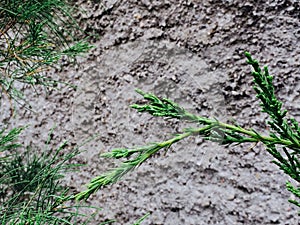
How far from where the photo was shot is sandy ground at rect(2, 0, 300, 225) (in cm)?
114

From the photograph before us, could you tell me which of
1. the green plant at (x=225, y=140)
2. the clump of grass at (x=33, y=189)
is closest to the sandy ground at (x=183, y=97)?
the clump of grass at (x=33, y=189)

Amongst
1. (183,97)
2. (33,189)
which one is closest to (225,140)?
(33,189)

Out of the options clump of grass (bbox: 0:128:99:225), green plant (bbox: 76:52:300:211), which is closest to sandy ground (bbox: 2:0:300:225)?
clump of grass (bbox: 0:128:99:225)

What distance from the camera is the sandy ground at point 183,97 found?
1136 mm

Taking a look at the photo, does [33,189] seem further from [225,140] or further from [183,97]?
[225,140]

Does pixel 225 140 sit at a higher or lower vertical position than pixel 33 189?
higher

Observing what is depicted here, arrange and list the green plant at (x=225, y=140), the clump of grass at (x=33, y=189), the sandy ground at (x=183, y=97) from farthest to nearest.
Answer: the sandy ground at (x=183, y=97) → the clump of grass at (x=33, y=189) → the green plant at (x=225, y=140)

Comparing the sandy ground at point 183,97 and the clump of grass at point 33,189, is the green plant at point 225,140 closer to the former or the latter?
the clump of grass at point 33,189

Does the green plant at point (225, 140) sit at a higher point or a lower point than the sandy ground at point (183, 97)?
higher

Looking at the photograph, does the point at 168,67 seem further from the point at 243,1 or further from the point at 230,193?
the point at 230,193

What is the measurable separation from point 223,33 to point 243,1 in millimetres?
104

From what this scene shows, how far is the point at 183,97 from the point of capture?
1.25 metres

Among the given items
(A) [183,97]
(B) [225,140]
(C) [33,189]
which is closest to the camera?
(B) [225,140]

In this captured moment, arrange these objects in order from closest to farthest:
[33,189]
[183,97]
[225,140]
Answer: [225,140] < [33,189] < [183,97]
